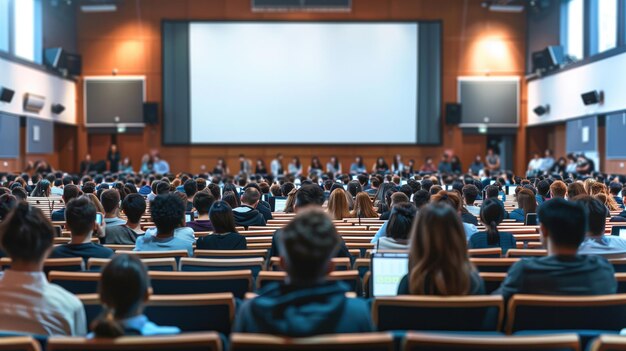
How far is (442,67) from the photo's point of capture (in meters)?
21.6

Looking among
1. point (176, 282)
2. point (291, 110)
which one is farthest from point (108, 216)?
point (291, 110)

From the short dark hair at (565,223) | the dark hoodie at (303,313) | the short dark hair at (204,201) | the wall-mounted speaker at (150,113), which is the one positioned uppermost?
the wall-mounted speaker at (150,113)

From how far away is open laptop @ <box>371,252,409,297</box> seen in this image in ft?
10.6

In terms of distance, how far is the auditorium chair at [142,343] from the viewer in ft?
6.70

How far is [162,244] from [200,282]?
4.10ft

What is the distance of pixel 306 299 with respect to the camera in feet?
6.93

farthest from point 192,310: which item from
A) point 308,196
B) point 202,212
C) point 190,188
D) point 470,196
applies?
point 190,188

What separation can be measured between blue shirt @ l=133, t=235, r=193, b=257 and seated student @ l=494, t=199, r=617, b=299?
7.90 feet

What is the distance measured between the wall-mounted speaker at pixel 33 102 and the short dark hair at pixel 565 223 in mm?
17538

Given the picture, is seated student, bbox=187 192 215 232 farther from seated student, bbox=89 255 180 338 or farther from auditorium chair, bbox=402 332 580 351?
auditorium chair, bbox=402 332 580 351

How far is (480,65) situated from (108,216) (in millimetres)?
18177

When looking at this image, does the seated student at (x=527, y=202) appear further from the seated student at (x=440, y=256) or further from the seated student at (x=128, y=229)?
the seated student at (x=440, y=256)

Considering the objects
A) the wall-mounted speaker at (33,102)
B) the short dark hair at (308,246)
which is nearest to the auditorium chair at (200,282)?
the short dark hair at (308,246)

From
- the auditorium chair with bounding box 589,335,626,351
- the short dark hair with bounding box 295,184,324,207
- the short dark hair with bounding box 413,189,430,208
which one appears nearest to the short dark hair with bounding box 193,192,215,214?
the short dark hair with bounding box 295,184,324,207
